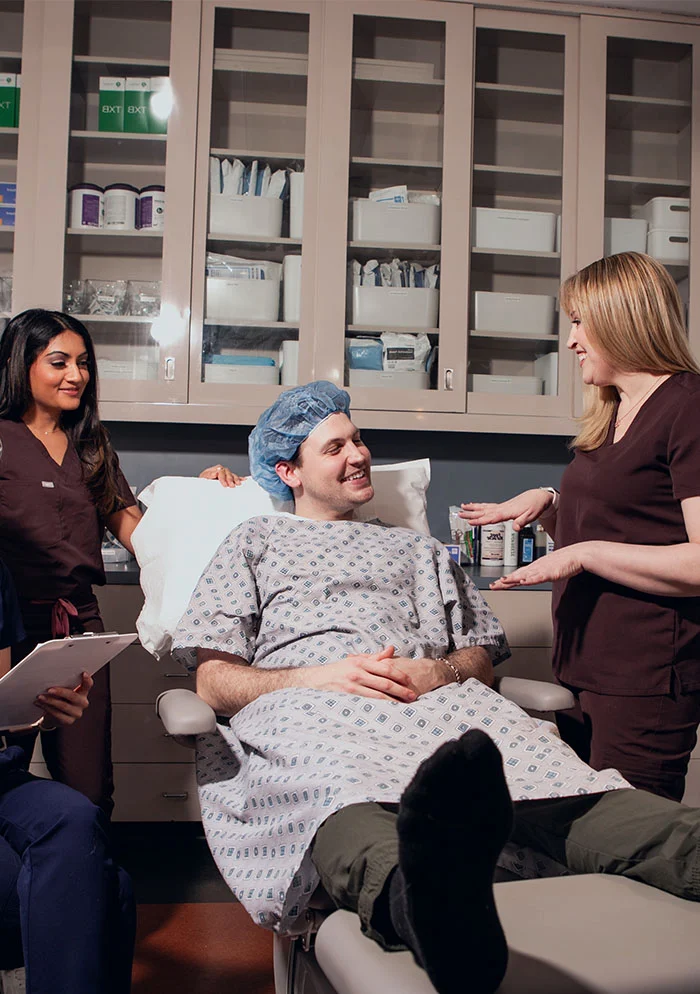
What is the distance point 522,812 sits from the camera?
1163mm

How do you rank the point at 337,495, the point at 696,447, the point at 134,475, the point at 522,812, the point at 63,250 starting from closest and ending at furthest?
the point at 522,812 → the point at 696,447 → the point at 337,495 → the point at 63,250 → the point at 134,475

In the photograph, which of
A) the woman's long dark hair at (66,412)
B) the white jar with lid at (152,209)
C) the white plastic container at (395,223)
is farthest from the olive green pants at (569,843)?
the white jar with lid at (152,209)

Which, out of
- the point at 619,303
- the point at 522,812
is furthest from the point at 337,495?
the point at 522,812

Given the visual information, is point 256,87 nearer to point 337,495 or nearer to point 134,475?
point 134,475

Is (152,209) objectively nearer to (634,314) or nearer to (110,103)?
(110,103)

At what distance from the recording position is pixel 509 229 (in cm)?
289

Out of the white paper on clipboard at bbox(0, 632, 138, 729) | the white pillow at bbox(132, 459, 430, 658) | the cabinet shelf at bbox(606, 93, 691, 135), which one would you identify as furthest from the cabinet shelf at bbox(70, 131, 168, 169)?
the white paper on clipboard at bbox(0, 632, 138, 729)

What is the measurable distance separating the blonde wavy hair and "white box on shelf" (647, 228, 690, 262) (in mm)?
1526

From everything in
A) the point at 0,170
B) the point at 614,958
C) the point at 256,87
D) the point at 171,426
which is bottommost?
the point at 614,958

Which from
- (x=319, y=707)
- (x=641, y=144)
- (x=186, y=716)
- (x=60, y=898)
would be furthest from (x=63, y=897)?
(x=641, y=144)

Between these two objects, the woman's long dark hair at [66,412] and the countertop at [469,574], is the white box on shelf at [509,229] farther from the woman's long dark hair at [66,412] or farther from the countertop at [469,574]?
the woman's long dark hair at [66,412]

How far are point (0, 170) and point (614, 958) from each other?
2.70 m

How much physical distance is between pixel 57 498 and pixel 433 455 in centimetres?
149

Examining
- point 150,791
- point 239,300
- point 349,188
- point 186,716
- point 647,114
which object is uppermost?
point 647,114
